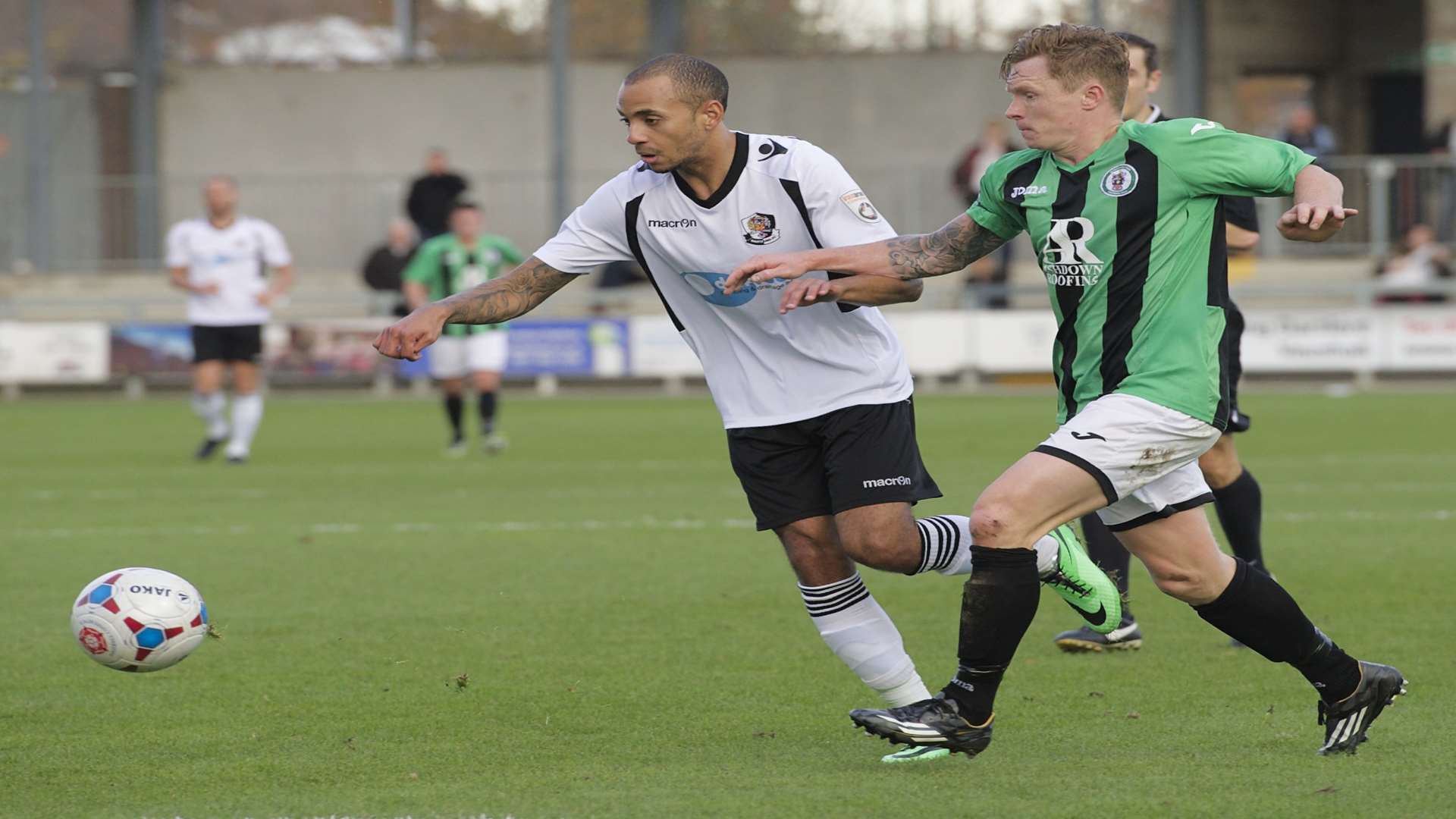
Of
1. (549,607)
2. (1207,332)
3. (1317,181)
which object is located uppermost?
(1317,181)

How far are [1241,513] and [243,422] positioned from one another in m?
9.67

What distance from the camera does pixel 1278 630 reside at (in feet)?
16.2

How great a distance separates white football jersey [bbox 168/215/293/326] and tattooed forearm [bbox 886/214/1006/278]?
1076cm

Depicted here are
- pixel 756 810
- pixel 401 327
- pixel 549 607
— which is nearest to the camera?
pixel 756 810

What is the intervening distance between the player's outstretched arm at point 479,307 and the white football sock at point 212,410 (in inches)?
399

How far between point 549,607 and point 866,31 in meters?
24.7

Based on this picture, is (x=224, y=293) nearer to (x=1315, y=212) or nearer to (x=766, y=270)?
(x=766, y=270)

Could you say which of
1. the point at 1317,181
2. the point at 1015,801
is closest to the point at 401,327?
the point at 1015,801

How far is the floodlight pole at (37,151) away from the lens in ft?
91.5

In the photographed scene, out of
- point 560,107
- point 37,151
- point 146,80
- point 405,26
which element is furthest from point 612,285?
point 146,80

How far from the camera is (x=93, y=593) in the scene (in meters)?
5.66

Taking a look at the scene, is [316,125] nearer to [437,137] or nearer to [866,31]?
[437,137]

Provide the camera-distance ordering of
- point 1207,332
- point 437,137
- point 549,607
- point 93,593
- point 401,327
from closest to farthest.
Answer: point 1207,332 → point 401,327 → point 93,593 → point 549,607 → point 437,137

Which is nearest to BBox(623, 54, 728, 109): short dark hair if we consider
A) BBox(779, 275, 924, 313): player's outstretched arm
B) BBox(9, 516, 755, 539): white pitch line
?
BBox(779, 275, 924, 313): player's outstretched arm
